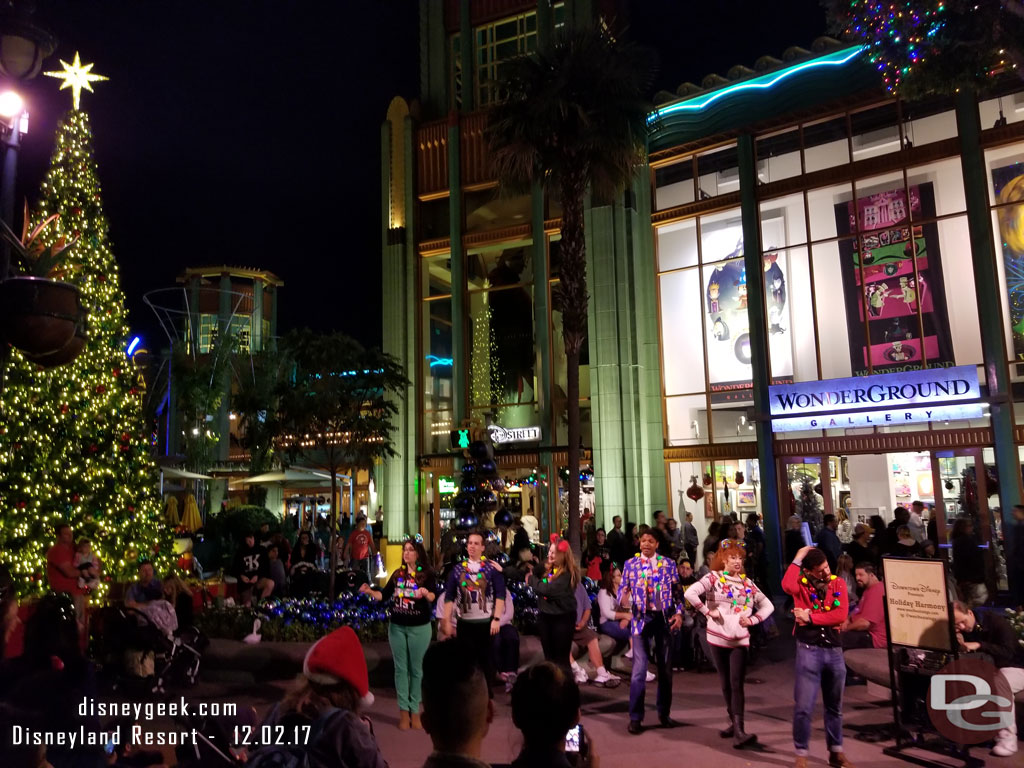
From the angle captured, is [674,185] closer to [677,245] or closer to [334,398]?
[677,245]

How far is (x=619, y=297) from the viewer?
68.8 feet

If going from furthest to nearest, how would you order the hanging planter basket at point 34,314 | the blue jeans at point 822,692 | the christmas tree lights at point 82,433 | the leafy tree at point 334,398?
the leafy tree at point 334,398 → the christmas tree lights at point 82,433 → the blue jeans at point 822,692 → the hanging planter basket at point 34,314

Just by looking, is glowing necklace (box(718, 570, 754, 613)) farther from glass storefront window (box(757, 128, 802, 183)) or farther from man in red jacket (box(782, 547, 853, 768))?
glass storefront window (box(757, 128, 802, 183))

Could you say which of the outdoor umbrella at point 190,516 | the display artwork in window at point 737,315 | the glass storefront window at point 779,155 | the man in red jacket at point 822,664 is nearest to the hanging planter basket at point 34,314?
the man in red jacket at point 822,664

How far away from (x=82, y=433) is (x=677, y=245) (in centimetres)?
1541

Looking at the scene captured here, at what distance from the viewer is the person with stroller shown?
2.59 metres

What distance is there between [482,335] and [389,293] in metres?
3.43

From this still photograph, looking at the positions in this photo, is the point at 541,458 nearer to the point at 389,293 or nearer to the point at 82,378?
the point at 389,293

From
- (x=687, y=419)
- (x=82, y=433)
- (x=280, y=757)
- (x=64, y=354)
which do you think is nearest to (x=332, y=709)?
(x=280, y=757)

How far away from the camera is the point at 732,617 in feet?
22.2

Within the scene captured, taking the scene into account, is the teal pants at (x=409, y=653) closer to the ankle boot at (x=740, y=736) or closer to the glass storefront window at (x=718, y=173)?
the ankle boot at (x=740, y=736)

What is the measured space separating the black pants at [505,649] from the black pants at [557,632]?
108 centimetres

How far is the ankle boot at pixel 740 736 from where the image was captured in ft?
22.2

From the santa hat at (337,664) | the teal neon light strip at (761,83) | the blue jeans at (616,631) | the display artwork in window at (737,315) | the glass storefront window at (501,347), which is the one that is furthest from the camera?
the glass storefront window at (501,347)
